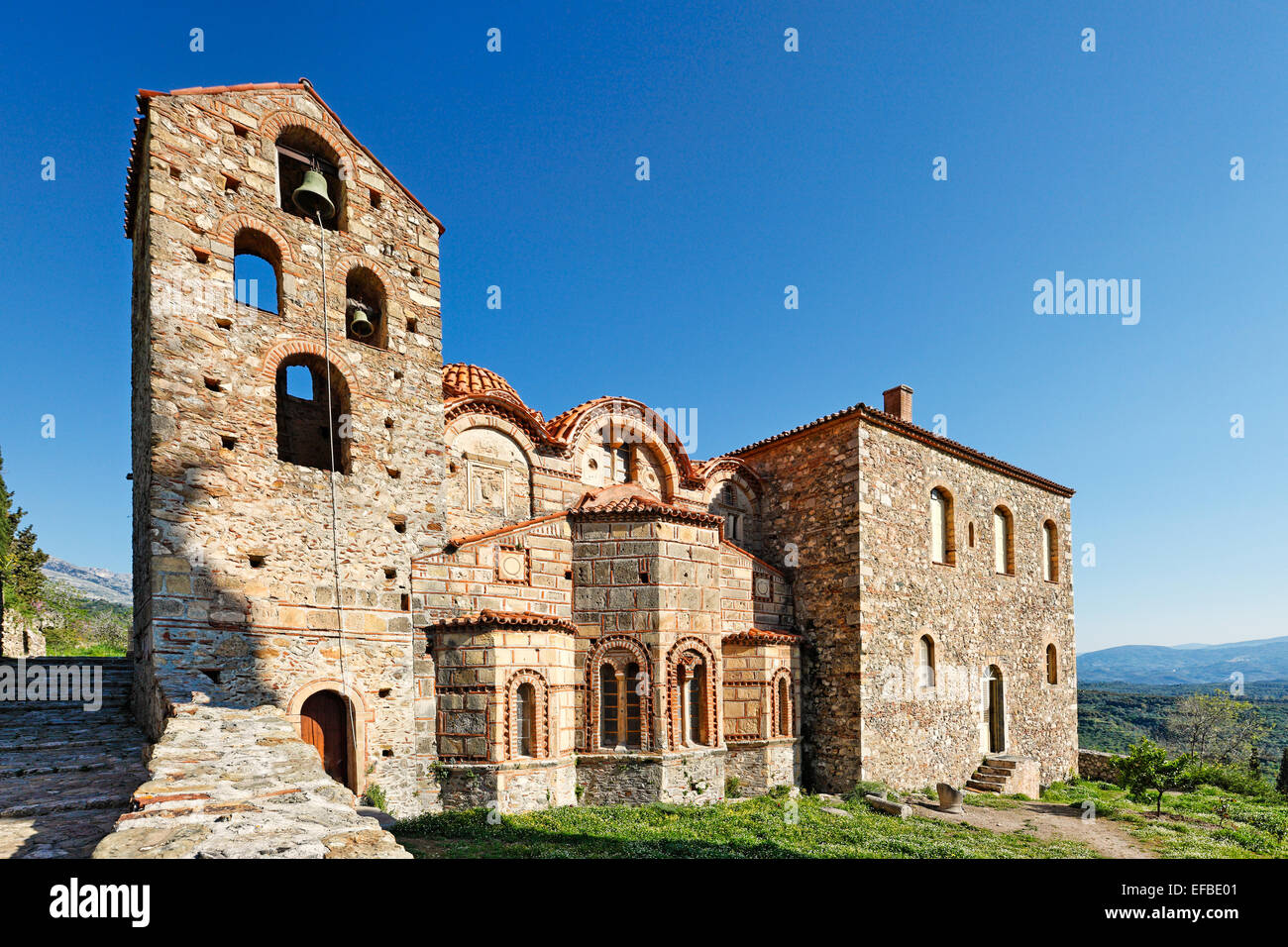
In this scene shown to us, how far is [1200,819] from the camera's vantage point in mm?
15680

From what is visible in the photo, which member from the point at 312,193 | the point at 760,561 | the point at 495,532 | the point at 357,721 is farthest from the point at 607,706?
the point at 312,193

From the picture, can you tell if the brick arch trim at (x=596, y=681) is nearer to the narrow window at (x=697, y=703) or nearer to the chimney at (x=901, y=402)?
the narrow window at (x=697, y=703)

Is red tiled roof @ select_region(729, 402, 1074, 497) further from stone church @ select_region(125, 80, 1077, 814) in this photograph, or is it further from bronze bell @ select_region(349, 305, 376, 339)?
bronze bell @ select_region(349, 305, 376, 339)

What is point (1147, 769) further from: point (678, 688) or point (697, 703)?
point (678, 688)

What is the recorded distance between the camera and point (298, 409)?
12.6 m

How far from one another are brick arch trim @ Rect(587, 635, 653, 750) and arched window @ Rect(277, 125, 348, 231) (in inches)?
333

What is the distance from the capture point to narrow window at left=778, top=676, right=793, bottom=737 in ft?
48.9

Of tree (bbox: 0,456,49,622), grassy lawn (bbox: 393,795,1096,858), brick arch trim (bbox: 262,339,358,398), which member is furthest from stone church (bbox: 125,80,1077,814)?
tree (bbox: 0,456,49,622)

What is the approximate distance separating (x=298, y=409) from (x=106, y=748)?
20.8ft

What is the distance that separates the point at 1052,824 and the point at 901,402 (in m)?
10.1

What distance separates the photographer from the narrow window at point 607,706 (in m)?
12.7

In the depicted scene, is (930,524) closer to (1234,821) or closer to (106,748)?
(1234,821)

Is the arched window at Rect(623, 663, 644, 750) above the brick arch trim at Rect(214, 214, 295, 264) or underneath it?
underneath

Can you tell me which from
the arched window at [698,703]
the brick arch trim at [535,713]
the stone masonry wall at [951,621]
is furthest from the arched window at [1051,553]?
the brick arch trim at [535,713]
